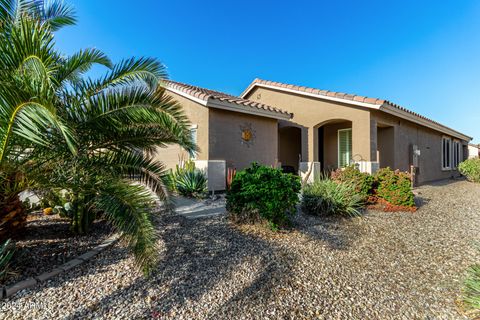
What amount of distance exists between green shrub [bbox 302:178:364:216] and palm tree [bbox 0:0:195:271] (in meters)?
4.39

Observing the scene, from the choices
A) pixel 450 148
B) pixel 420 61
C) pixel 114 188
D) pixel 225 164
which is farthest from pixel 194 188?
pixel 450 148

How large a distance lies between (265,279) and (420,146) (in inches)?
660

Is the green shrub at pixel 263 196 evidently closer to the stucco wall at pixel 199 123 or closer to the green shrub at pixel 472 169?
the stucco wall at pixel 199 123

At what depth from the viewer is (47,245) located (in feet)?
15.1

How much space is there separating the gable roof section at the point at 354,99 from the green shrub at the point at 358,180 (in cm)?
373

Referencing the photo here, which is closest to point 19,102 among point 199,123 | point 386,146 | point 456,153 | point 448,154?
point 199,123

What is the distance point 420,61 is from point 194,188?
556 inches

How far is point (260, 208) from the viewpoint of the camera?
18.4 feet

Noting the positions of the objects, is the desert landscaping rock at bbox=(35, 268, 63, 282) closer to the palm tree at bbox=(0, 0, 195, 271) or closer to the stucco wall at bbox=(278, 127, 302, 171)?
the palm tree at bbox=(0, 0, 195, 271)

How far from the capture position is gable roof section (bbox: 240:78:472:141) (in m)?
10.9

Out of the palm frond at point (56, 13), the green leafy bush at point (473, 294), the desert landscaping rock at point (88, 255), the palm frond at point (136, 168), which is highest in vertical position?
the palm frond at point (56, 13)

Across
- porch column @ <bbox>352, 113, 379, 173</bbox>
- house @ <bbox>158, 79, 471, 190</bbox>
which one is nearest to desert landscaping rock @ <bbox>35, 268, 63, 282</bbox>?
house @ <bbox>158, 79, 471, 190</bbox>

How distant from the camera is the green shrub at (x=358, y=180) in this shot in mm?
8602

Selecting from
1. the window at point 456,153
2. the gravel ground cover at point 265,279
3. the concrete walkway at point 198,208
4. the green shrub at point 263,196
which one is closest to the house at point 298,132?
the concrete walkway at point 198,208
